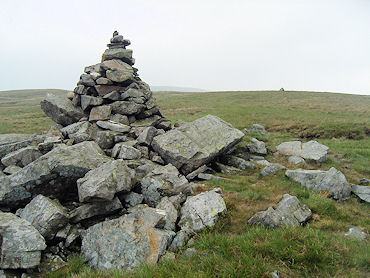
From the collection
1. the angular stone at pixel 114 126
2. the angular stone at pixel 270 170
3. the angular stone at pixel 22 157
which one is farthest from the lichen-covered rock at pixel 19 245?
the angular stone at pixel 270 170

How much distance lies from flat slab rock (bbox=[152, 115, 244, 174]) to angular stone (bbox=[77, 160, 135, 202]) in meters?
3.59

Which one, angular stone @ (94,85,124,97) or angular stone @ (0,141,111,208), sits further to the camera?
angular stone @ (94,85,124,97)

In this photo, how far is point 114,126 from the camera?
16453 mm

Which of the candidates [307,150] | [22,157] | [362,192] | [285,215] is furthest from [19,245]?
[307,150]

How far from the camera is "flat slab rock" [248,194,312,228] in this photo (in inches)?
320

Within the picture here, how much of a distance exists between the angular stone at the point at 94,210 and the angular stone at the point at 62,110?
11.7 m

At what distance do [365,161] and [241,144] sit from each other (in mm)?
8645

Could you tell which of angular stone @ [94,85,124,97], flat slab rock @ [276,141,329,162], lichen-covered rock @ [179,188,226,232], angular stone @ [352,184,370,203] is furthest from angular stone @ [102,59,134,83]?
angular stone @ [352,184,370,203]

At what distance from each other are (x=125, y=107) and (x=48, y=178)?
31.0 feet

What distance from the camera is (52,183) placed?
1002 centimetres

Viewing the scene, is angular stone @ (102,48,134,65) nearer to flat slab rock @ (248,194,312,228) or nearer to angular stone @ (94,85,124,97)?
angular stone @ (94,85,124,97)

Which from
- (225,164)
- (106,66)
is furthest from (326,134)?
(106,66)

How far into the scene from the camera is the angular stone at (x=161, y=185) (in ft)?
34.6

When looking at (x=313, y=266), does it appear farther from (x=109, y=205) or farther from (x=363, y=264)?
(x=109, y=205)
